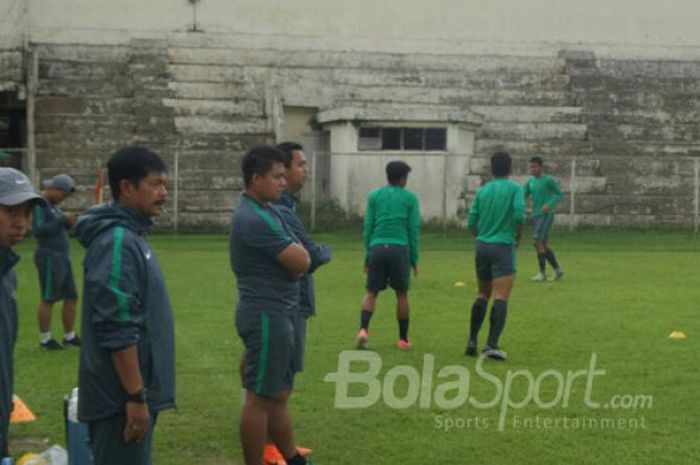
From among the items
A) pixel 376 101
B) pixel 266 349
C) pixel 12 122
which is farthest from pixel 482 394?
pixel 12 122

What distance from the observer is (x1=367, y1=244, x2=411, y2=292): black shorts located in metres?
12.4

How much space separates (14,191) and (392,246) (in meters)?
7.24

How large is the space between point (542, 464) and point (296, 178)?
2.49 metres

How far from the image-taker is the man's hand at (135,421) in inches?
215

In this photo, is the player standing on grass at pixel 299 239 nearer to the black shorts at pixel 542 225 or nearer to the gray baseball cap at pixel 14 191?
the gray baseball cap at pixel 14 191

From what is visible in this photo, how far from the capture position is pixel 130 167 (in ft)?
19.0

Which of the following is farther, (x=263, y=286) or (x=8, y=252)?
(x=263, y=286)

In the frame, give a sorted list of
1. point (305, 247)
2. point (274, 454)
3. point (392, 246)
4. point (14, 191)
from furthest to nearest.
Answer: point (392, 246), point (274, 454), point (305, 247), point (14, 191)

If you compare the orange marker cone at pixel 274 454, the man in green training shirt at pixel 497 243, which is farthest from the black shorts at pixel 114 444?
the man in green training shirt at pixel 497 243

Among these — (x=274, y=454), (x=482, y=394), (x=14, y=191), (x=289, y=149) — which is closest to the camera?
(x=14, y=191)

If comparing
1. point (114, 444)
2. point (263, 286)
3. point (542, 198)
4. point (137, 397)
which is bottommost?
point (114, 444)

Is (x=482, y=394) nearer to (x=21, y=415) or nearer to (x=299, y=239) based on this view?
(x=299, y=239)

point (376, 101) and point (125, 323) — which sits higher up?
point (376, 101)

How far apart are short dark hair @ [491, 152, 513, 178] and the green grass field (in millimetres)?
1687
